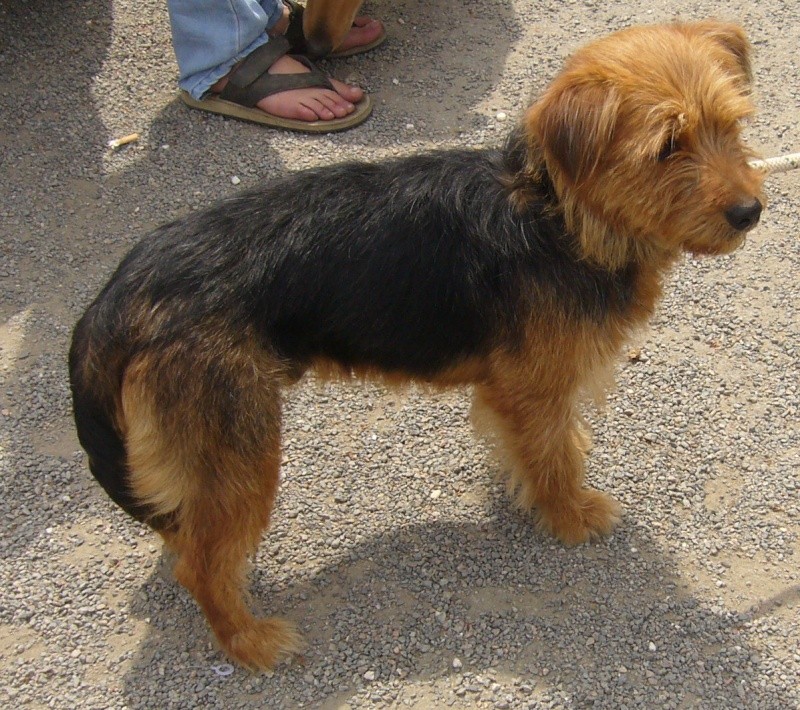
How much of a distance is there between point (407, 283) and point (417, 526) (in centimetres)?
→ 130

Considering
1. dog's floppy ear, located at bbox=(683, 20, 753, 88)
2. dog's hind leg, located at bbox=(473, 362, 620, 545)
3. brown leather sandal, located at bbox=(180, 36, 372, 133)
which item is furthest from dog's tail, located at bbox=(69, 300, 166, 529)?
brown leather sandal, located at bbox=(180, 36, 372, 133)

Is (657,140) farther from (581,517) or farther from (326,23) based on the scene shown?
(326,23)

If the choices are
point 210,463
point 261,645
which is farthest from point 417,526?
point 210,463

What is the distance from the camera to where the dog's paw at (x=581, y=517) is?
3.67 meters

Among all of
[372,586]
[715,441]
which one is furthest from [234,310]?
[715,441]

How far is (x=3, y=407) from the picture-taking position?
4.31 meters

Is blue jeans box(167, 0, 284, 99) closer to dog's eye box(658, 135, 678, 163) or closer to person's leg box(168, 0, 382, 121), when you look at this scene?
person's leg box(168, 0, 382, 121)

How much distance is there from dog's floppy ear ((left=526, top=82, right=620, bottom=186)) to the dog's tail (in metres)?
1.59

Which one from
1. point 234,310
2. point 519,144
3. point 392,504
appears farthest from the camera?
point 392,504

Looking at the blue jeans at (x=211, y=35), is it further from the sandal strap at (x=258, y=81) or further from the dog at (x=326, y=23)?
the dog at (x=326, y=23)

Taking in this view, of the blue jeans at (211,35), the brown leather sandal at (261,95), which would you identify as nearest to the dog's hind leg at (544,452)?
the brown leather sandal at (261,95)

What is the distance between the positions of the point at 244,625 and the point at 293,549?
1.68 feet

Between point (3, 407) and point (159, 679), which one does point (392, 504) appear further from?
point (3, 407)

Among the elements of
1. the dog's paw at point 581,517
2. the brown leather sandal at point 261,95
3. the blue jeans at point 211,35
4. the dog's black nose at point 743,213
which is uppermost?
the dog's black nose at point 743,213
